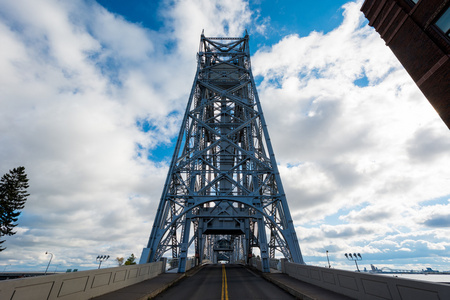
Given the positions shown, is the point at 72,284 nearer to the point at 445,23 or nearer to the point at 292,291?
the point at 292,291

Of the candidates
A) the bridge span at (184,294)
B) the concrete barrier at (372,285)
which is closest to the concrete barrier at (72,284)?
the bridge span at (184,294)

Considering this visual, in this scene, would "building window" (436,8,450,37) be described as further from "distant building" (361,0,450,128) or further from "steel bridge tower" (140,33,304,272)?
"steel bridge tower" (140,33,304,272)

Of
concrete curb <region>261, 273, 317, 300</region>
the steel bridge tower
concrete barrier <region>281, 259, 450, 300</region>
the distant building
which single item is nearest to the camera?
concrete barrier <region>281, 259, 450, 300</region>

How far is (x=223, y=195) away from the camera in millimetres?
15156

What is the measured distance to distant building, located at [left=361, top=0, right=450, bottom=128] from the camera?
8.83 meters

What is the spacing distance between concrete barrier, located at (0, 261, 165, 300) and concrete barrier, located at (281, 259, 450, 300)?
8390 millimetres

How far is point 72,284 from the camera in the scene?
6.20 meters

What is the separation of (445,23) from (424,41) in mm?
844

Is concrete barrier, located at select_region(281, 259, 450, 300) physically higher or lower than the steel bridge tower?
lower

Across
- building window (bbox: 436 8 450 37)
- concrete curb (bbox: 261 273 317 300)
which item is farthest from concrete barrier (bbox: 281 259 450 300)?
building window (bbox: 436 8 450 37)

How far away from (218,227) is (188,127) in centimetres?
1161

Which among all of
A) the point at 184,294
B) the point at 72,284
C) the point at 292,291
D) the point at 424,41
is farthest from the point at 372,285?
the point at 424,41

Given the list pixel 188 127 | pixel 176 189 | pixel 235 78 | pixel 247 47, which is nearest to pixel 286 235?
pixel 176 189

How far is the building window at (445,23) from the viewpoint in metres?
8.68
